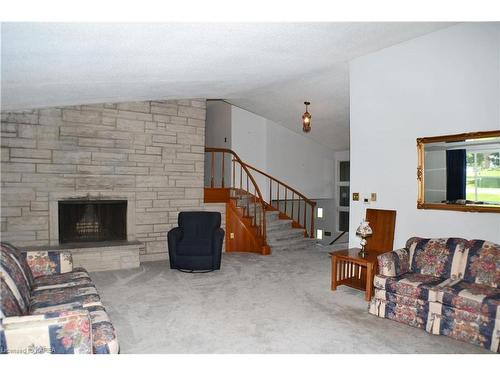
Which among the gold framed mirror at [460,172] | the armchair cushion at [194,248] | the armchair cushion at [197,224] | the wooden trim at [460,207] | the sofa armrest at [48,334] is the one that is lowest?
the armchair cushion at [194,248]

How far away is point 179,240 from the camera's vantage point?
208 inches

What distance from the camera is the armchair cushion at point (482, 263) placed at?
10.1 feet

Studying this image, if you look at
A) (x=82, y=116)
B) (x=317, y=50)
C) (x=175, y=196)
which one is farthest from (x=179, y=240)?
(x=317, y=50)

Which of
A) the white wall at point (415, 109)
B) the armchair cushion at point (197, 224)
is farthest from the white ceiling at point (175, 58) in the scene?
the armchair cushion at point (197, 224)

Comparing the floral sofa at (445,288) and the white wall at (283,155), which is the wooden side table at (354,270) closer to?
the floral sofa at (445,288)

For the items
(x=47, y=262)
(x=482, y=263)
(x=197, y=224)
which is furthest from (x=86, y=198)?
(x=482, y=263)

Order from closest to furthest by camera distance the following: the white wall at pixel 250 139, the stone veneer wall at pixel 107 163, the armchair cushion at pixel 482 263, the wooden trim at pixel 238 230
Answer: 1. the armchair cushion at pixel 482 263
2. the stone veneer wall at pixel 107 163
3. the wooden trim at pixel 238 230
4. the white wall at pixel 250 139

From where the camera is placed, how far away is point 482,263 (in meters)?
3.18

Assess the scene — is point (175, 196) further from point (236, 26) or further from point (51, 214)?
point (236, 26)

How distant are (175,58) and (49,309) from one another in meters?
2.55

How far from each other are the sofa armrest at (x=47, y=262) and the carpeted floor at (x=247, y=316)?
0.68 metres

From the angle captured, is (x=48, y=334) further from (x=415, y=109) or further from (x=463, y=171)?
(x=415, y=109)

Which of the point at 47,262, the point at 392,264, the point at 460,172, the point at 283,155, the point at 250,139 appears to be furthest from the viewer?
the point at 283,155
